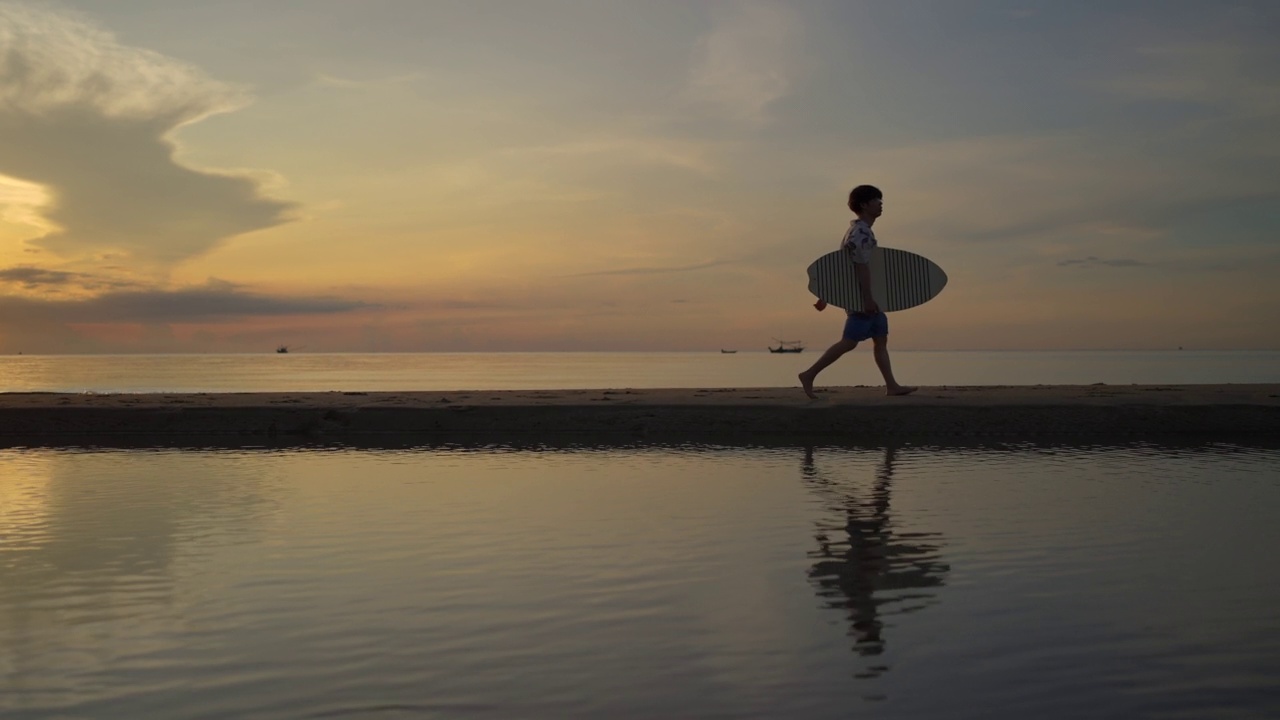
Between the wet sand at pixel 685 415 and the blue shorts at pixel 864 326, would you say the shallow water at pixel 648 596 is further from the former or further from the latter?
the blue shorts at pixel 864 326

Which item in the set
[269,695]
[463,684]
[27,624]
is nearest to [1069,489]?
[463,684]

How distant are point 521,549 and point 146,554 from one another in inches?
72.6

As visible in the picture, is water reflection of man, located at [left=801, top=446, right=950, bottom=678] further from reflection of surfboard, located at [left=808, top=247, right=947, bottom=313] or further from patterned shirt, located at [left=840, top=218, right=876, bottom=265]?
reflection of surfboard, located at [left=808, top=247, right=947, bottom=313]

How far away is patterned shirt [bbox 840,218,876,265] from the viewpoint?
11844 millimetres

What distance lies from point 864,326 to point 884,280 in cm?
125

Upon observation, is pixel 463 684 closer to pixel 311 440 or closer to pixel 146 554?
pixel 146 554

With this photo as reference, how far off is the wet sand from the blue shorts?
759 mm

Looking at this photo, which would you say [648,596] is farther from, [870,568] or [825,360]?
[825,360]

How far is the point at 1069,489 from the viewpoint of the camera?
6914 millimetres

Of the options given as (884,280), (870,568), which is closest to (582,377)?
(884,280)

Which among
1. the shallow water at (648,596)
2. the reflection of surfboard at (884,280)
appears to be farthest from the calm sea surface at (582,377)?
the shallow water at (648,596)

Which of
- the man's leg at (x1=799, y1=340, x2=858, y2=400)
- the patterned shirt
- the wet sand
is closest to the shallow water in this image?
the wet sand

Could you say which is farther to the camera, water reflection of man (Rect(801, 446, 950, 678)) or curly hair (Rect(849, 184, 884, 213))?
curly hair (Rect(849, 184, 884, 213))

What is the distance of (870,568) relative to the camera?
462 centimetres
